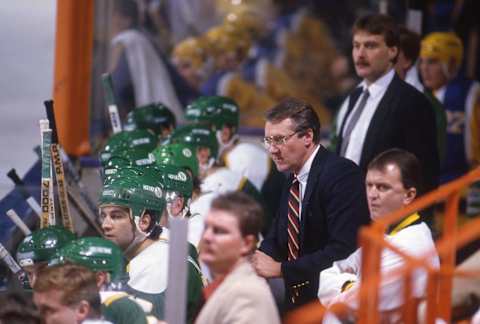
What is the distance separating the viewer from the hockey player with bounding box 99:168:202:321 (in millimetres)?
6688

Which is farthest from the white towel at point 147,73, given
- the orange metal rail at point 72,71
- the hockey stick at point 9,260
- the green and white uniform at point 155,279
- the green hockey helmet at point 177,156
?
the green and white uniform at point 155,279

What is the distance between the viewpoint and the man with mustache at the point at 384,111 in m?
8.16

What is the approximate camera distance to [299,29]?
1392 centimetres

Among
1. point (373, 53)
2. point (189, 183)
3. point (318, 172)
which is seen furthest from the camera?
point (373, 53)

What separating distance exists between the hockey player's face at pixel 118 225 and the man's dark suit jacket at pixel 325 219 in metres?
0.77

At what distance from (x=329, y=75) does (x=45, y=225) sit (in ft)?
21.8

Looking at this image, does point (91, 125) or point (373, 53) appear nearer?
point (373, 53)

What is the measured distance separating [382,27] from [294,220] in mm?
1615

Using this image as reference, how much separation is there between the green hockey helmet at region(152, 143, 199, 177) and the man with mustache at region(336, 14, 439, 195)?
893 millimetres

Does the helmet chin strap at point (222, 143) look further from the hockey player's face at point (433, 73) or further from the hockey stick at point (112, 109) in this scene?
the hockey player's face at point (433, 73)

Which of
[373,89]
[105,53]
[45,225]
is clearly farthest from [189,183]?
[105,53]

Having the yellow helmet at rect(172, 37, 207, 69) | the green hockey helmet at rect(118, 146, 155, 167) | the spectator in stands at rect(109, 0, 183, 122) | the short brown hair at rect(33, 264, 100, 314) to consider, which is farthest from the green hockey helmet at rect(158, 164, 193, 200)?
the yellow helmet at rect(172, 37, 207, 69)

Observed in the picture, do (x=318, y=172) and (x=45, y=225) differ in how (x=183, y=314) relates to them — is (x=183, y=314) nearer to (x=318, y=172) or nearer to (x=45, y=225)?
(x=318, y=172)

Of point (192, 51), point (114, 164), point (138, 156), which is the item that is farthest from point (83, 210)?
point (192, 51)
